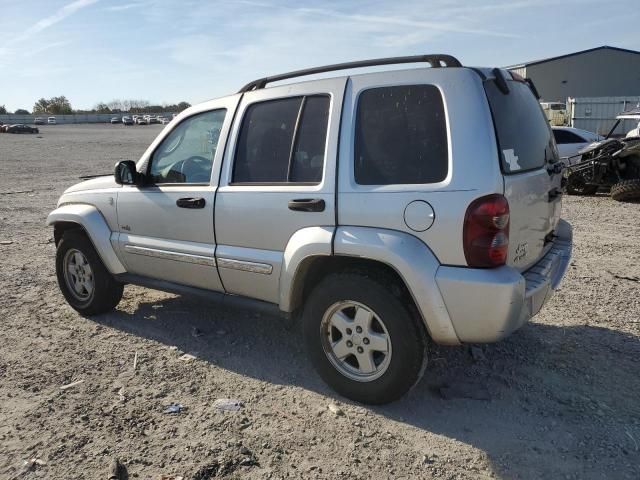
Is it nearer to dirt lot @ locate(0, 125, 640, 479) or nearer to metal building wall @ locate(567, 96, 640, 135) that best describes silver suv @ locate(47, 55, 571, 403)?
dirt lot @ locate(0, 125, 640, 479)

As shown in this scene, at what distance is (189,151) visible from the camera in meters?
4.24

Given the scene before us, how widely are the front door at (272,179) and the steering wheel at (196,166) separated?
0.26 meters


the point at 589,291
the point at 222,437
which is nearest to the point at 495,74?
the point at 222,437

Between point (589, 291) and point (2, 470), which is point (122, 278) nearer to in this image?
point (2, 470)

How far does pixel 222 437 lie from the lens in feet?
10.2

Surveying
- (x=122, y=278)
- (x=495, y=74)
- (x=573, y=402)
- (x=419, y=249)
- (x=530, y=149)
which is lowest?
(x=573, y=402)

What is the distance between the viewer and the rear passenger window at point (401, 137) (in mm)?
3008

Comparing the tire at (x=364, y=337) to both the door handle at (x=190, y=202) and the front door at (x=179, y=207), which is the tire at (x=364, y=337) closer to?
the front door at (x=179, y=207)

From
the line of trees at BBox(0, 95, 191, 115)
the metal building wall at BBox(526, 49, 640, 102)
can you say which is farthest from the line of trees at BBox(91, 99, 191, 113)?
the metal building wall at BBox(526, 49, 640, 102)

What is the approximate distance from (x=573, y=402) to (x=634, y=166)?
9564mm

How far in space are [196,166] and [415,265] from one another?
2.02 meters

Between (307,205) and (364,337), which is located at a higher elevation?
(307,205)

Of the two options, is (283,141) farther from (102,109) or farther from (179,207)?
(102,109)

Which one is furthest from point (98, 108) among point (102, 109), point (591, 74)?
point (591, 74)
